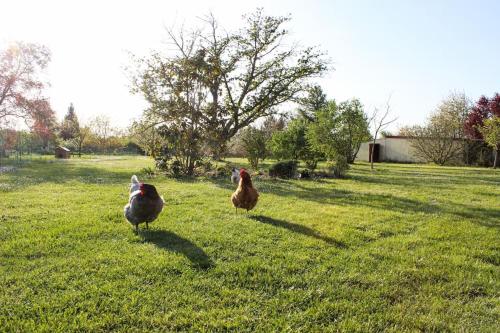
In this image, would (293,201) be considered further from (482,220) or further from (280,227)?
(482,220)

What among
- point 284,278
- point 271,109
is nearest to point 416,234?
point 284,278

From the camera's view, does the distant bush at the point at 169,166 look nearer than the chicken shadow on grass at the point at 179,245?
No

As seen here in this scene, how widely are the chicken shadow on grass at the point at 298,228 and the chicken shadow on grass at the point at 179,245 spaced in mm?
2003

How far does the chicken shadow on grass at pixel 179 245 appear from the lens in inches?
185

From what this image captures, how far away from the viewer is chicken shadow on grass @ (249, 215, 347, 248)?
19.4ft

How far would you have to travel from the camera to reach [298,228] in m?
6.79

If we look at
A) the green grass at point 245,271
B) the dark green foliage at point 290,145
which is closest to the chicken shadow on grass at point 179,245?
the green grass at point 245,271

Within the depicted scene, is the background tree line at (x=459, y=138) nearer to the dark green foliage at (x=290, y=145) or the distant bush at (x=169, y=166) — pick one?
the dark green foliage at (x=290, y=145)

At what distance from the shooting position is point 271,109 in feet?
83.9

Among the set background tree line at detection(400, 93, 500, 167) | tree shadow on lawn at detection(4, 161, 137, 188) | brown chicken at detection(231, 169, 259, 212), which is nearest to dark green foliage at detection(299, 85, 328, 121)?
background tree line at detection(400, 93, 500, 167)

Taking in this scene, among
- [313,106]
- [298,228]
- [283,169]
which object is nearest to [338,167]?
[283,169]

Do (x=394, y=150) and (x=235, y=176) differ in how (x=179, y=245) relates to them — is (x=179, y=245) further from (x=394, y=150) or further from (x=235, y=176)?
(x=394, y=150)

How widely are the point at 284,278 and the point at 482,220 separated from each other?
609 centimetres

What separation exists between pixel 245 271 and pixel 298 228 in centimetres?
251
